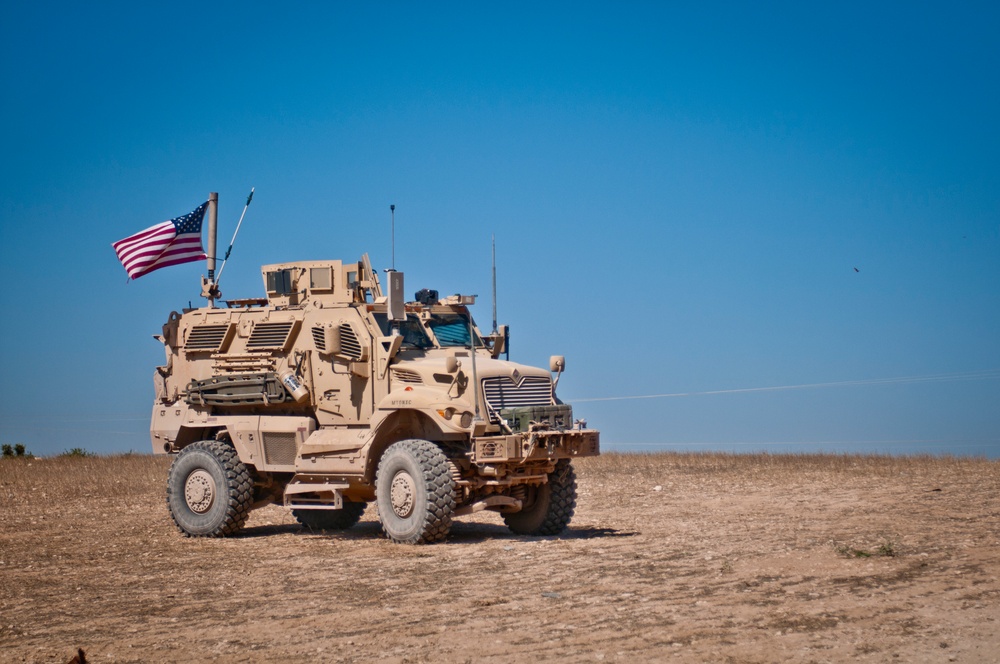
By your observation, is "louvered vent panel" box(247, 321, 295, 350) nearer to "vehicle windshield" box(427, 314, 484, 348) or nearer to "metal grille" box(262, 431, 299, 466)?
"metal grille" box(262, 431, 299, 466)

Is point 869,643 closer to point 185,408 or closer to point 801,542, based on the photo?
point 801,542

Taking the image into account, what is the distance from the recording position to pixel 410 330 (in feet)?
55.1

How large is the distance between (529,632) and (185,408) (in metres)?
10.1

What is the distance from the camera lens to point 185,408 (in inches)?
703

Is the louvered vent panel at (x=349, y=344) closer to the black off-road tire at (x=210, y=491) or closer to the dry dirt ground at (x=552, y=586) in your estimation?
the black off-road tire at (x=210, y=491)

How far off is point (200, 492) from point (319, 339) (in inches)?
107

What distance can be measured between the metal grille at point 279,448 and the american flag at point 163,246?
385 cm

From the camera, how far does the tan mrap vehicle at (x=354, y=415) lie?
598 inches

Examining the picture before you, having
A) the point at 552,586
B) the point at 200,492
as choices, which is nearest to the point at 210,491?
the point at 200,492

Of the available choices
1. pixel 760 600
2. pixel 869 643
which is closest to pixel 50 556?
pixel 760 600

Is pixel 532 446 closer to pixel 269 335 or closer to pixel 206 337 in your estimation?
pixel 269 335

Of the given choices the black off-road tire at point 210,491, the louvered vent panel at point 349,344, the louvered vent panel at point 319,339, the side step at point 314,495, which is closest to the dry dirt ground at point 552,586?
the black off-road tire at point 210,491

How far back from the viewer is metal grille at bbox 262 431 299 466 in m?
16.8

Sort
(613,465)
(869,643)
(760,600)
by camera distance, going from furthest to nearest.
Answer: (613,465)
(760,600)
(869,643)
